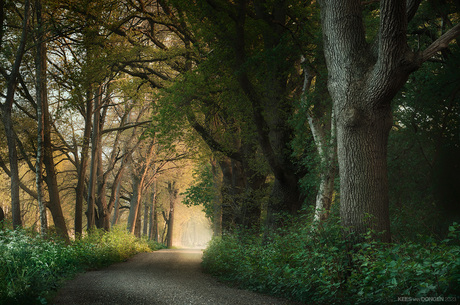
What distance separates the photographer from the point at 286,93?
11594mm

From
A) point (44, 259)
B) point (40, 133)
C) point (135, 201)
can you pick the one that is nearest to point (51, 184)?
point (40, 133)

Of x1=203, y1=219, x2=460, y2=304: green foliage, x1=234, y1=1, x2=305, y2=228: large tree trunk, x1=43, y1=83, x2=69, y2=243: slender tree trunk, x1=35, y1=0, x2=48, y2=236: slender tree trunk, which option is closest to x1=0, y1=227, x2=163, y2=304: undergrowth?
x1=35, y1=0, x2=48, y2=236: slender tree trunk

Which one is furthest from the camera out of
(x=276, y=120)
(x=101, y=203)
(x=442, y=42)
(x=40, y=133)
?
(x=101, y=203)

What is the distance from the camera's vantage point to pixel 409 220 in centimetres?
867

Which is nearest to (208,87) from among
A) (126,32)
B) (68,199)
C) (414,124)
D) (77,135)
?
(126,32)

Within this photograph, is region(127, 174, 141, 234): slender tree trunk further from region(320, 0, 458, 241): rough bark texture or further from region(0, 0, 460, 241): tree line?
region(320, 0, 458, 241): rough bark texture

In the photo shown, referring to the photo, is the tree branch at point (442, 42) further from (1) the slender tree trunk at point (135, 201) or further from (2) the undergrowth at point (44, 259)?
(1) the slender tree trunk at point (135, 201)

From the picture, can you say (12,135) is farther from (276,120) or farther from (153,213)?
(153,213)

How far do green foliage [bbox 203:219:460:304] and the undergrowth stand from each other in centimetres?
383

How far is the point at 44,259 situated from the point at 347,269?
5323 mm

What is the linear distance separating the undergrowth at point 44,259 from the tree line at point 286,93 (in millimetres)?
1657

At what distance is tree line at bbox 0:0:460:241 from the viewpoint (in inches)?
235

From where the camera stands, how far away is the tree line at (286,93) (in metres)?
5.98

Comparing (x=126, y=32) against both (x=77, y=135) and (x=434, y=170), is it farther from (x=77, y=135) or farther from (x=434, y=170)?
(x=434, y=170)
